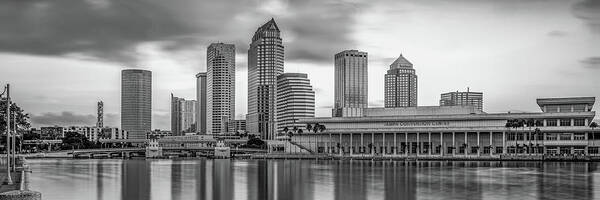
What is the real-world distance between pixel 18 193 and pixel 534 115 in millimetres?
177834

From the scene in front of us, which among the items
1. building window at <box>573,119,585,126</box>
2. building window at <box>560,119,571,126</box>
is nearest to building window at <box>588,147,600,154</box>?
building window at <box>573,119,585,126</box>

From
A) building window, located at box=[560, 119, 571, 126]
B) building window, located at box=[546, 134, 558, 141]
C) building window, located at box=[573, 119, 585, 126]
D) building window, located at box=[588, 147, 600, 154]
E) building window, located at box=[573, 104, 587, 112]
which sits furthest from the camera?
building window, located at box=[573, 104, 587, 112]

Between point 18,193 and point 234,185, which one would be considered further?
point 234,185

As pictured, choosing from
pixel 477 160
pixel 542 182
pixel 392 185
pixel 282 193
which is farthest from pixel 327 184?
pixel 477 160

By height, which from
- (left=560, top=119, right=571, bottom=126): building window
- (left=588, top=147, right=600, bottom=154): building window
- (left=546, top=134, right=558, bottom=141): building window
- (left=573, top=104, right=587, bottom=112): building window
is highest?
(left=573, top=104, right=587, bottom=112): building window

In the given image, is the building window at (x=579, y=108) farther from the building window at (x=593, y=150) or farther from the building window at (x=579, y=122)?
the building window at (x=593, y=150)

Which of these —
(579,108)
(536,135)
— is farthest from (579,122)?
(536,135)

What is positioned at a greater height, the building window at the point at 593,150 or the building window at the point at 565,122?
the building window at the point at 565,122

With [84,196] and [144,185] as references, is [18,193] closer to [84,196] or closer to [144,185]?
[84,196]

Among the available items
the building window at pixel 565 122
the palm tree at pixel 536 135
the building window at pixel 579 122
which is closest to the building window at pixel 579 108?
the building window at pixel 579 122

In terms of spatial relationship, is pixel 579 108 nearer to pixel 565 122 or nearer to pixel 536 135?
pixel 565 122

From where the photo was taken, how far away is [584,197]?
213 ft

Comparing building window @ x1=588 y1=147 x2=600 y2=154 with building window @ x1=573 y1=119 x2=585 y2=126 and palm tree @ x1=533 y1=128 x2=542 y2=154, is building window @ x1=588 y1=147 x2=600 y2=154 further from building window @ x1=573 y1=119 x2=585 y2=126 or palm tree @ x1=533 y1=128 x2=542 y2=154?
palm tree @ x1=533 y1=128 x2=542 y2=154

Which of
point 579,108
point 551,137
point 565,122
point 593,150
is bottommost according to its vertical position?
point 593,150
